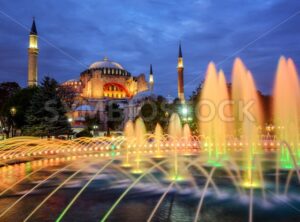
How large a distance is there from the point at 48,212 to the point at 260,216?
394 cm

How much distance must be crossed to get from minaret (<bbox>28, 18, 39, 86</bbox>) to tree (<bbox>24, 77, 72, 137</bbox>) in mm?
25783

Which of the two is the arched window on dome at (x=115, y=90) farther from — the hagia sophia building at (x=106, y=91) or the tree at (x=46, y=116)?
the tree at (x=46, y=116)

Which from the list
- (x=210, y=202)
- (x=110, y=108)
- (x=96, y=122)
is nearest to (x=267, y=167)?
(x=210, y=202)

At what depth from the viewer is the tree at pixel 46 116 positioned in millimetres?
26625

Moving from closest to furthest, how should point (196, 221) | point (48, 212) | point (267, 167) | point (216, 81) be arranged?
point (196, 221) → point (48, 212) → point (267, 167) → point (216, 81)

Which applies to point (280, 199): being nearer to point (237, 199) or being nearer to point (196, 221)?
point (237, 199)

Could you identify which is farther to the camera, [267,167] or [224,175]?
[267,167]

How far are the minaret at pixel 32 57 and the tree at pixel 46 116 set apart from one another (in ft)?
84.6

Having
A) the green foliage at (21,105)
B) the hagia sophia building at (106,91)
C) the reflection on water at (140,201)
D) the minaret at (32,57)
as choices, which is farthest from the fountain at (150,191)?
the hagia sophia building at (106,91)

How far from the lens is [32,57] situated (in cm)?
5341

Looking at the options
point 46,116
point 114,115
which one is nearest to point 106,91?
point 114,115

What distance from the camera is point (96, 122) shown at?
6391cm

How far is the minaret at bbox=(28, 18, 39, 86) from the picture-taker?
52500 mm

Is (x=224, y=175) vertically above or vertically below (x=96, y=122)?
below
